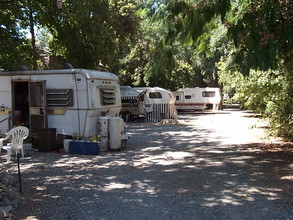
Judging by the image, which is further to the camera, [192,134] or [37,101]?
[192,134]

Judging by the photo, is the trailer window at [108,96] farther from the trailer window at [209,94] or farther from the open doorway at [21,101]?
the trailer window at [209,94]

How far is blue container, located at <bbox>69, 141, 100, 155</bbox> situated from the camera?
397 inches

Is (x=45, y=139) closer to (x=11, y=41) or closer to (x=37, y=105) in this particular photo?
(x=37, y=105)

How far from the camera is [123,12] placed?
22375mm

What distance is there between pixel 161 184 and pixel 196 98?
26256 millimetres

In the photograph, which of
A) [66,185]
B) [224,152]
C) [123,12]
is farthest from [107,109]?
[123,12]

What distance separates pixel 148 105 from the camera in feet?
74.2

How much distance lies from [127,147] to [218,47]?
4.19 meters

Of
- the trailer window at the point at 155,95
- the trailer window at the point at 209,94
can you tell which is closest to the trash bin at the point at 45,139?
the trailer window at the point at 155,95

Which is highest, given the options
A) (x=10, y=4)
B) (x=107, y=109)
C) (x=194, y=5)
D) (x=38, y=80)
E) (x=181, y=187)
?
(x=10, y=4)

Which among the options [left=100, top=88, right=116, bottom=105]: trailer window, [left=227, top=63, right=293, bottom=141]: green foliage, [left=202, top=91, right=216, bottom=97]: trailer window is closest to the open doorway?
[left=100, top=88, right=116, bottom=105]: trailer window

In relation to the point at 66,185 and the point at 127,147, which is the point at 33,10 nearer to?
the point at 127,147

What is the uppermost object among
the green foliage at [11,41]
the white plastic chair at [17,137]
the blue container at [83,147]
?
the green foliage at [11,41]

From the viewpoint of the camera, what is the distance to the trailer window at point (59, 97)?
1120 centimetres
